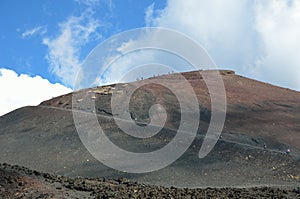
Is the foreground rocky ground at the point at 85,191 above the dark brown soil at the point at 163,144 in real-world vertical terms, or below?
below

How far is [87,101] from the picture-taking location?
36406mm

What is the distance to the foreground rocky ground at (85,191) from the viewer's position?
14070mm

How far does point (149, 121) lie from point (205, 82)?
1385cm

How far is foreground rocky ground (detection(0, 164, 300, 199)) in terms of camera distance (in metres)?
14.1

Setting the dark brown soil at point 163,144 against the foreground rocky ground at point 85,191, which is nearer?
the foreground rocky ground at point 85,191

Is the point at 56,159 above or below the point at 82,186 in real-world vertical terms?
above

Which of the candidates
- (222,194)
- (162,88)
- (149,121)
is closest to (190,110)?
(149,121)

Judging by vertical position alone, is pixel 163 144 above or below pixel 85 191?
above

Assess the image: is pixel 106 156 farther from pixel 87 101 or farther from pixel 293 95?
pixel 293 95

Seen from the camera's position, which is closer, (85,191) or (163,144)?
(85,191)

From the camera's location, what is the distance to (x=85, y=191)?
49.6ft

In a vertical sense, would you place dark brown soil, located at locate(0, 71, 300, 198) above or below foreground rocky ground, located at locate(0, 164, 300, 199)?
above

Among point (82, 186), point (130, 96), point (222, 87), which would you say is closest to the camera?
point (82, 186)

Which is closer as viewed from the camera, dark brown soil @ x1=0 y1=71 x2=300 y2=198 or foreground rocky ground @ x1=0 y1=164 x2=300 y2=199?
foreground rocky ground @ x1=0 y1=164 x2=300 y2=199
